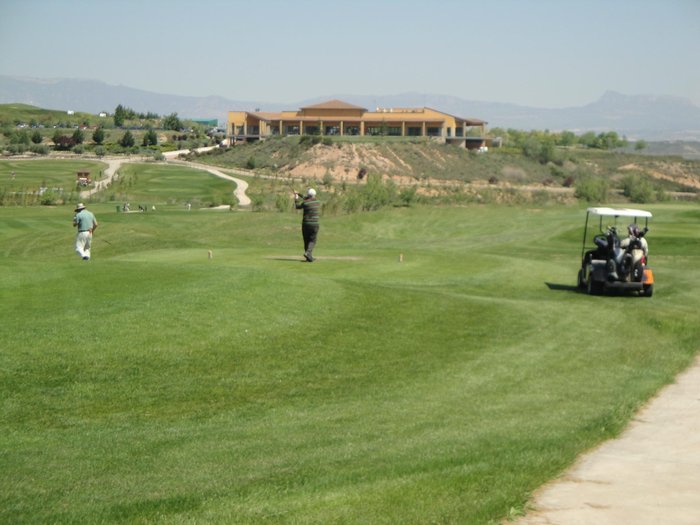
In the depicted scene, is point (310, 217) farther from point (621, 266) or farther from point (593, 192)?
point (593, 192)

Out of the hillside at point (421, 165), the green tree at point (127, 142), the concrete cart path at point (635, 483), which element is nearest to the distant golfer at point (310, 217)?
the concrete cart path at point (635, 483)

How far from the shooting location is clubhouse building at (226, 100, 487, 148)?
160 m

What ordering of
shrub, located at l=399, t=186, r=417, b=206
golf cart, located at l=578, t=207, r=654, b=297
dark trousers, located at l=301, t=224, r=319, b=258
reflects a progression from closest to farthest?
golf cart, located at l=578, t=207, r=654, b=297 → dark trousers, located at l=301, t=224, r=319, b=258 → shrub, located at l=399, t=186, r=417, b=206

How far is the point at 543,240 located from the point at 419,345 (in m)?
29.6

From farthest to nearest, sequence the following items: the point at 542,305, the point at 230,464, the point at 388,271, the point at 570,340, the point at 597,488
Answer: the point at 388,271
the point at 542,305
the point at 570,340
the point at 230,464
the point at 597,488

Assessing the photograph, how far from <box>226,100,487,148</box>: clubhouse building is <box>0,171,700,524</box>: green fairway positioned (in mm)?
136831

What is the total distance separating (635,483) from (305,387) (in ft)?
17.7

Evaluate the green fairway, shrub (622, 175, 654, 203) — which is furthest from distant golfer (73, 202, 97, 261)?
shrub (622, 175, 654, 203)

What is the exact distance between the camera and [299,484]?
8570mm

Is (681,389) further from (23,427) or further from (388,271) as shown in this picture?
(388,271)

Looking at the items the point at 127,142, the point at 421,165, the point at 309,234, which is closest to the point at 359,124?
the point at 421,165

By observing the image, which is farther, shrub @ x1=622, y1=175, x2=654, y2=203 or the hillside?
the hillside

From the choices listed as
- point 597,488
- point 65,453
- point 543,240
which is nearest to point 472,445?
point 597,488

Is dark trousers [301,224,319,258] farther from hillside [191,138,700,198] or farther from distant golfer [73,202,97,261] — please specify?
hillside [191,138,700,198]
